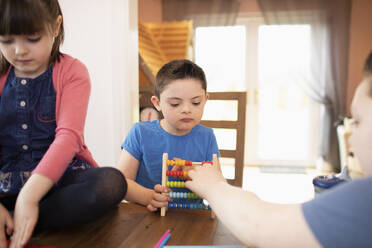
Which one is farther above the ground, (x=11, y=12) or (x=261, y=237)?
(x=11, y=12)

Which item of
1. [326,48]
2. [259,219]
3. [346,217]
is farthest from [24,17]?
[326,48]

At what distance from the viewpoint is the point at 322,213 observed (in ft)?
1.70

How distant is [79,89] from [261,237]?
699mm

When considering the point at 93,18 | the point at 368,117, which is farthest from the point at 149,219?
the point at 93,18

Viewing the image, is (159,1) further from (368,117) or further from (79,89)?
(368,117)

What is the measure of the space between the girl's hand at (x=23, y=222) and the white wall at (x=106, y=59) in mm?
1252

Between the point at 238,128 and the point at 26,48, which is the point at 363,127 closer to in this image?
the point at 26,48

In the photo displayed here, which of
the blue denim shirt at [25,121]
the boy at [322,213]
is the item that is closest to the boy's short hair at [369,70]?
the boy at [322,213]

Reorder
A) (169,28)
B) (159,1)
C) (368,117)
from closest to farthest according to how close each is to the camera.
Result: 1. (368,117)
2. (169,28)
3. (159,1)

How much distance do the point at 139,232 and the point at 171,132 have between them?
54 centimetres

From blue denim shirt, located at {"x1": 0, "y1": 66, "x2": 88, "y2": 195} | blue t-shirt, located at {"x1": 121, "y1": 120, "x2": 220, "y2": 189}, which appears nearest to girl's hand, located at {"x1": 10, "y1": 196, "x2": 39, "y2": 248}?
blue denim shirt, located at {"x1": 0, "y1": 66, "x2": 88, "y2": 195}

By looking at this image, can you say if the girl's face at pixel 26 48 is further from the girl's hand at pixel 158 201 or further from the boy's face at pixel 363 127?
the boy's face at pixel 363 127

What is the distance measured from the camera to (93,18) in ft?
6.19

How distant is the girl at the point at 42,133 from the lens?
2.45ft
